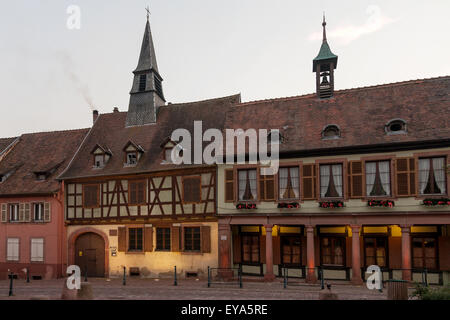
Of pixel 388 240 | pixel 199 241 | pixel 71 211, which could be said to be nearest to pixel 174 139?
pixel 199 241

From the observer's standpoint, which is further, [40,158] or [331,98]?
[40,158]

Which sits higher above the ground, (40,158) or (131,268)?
(40,158)

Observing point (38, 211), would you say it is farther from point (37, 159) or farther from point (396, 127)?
point (396, 127)

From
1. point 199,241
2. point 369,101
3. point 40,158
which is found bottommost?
point 199,241

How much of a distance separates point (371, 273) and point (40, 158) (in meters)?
22.2

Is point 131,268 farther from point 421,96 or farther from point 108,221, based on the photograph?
point 421,96

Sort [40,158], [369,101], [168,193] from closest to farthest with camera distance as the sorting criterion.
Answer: [369,101]
[168,193]
[40,158]

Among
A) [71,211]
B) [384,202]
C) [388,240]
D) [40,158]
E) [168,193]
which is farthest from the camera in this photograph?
[40,158]

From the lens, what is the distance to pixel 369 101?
2034 cm

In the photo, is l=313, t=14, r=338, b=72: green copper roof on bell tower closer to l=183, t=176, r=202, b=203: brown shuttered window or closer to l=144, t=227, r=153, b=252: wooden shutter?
l=183, t=176, r=202, b=203: brown shuttered window

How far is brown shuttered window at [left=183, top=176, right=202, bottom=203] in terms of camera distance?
69.7ft

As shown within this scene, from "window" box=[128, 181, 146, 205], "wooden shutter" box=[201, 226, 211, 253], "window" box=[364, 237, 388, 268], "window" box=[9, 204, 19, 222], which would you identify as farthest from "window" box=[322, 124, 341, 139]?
"window" box=[9, 204, 19, 222]

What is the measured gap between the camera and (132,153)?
77.2 ft

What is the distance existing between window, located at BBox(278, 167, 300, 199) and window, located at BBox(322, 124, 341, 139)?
226 centimetres
